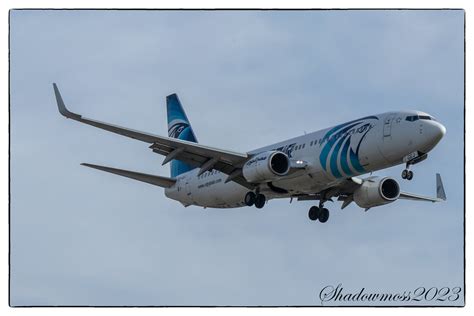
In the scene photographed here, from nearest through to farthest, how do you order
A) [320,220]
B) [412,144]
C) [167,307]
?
[167,307] → [412,144] → [320,220]

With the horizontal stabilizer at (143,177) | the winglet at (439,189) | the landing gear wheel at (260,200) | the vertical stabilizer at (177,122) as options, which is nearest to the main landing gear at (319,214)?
the landing gear wheel at (260,200)

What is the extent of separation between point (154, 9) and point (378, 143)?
11268 mm

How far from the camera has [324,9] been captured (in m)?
40.7

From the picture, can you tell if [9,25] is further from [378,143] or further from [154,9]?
[378,143]

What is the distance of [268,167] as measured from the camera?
48.2 meters

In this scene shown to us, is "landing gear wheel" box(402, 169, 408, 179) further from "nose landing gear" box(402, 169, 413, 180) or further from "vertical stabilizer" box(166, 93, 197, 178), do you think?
"vertical stabilizer" box(166, 93, 197, 178)

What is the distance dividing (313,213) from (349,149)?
6620mm

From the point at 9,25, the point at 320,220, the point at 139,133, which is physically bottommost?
the point at 320,220

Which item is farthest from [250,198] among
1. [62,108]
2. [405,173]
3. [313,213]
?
[62,108]

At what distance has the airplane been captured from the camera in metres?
46.3

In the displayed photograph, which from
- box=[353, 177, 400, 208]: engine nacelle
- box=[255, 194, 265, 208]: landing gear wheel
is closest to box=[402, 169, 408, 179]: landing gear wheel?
box=[353, 177, 400, 208]: engine nacelle

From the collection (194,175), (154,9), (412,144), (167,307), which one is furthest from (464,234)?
(194,175)

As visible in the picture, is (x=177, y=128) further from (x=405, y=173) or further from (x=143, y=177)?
(x=405, y=173)

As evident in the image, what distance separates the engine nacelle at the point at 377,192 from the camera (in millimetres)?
51625
